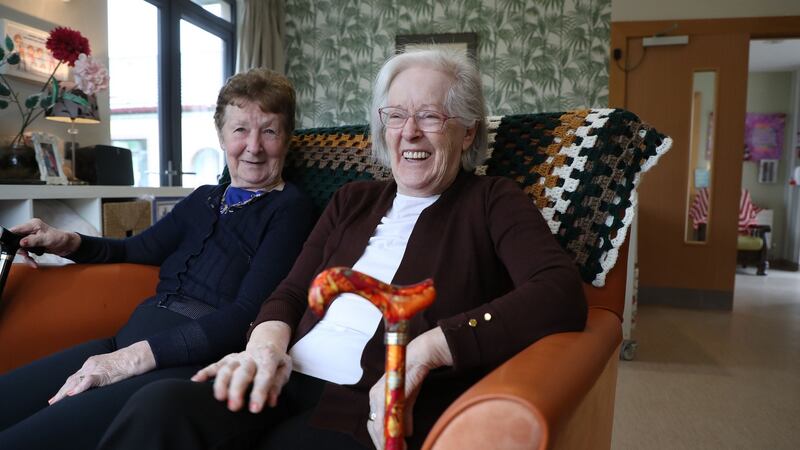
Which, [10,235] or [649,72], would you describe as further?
[649,72]

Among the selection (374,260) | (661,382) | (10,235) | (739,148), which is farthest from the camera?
(739,148)

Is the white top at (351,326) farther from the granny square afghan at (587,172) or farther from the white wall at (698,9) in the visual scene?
the white wall at (698,9)

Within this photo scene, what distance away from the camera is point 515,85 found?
452 centimetres

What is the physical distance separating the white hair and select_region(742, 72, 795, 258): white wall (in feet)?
23.2

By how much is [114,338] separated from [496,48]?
3.90 m

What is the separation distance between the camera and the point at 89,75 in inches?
98.7

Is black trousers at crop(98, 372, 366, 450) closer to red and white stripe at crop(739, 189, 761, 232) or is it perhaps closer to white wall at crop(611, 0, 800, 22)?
white wall at crop(611, 0, 800, 22)

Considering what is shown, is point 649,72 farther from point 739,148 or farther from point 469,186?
point 469,186

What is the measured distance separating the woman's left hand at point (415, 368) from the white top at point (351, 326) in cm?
17

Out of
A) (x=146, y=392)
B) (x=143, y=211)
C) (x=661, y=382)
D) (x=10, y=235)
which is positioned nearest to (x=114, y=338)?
(x=10, y=235)

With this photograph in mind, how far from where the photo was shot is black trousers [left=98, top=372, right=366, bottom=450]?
2.44ft

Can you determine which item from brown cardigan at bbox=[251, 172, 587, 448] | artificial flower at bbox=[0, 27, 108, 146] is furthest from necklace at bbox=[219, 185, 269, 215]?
artificial flower at bbox=[0, 27, 108, 146]

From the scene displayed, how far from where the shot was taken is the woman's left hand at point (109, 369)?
1016mm

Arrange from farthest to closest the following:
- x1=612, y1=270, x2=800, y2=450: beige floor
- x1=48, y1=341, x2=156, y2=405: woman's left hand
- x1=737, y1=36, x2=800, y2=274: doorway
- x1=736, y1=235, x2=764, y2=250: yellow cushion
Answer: x1=737, y1=36, x2=800, y2=274: doorway
x1=736, y1=235, x2=764, y2=250: yellow cushion
x1=612, y1=270, x2=800, y2=450: beige floor
x1=48, y1=341, x2=156, y2=405: woman's left hand
